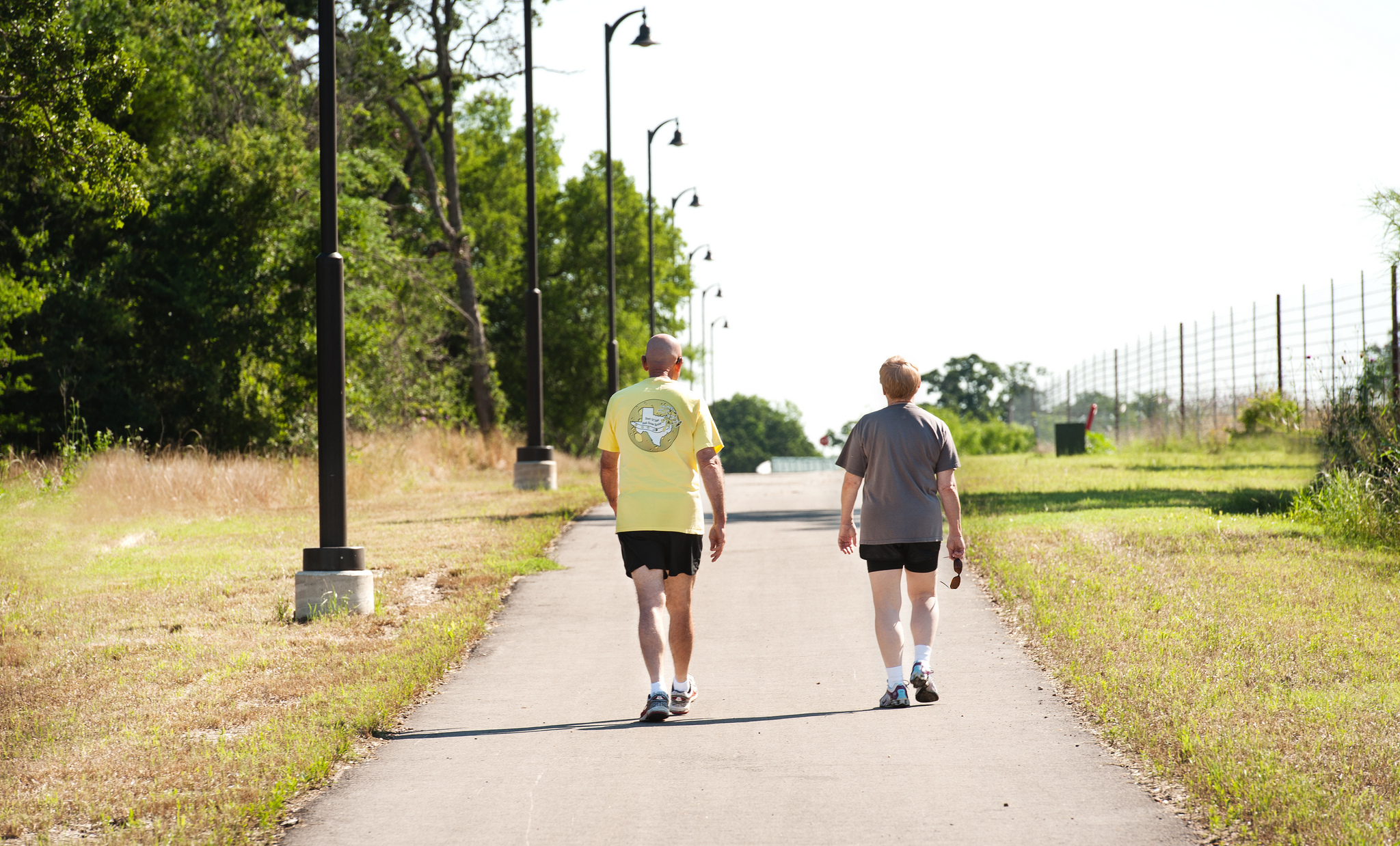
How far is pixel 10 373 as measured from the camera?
22.6 meters

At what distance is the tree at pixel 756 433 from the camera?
13650 cm

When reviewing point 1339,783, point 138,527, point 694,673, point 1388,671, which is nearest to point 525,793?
point 694,673

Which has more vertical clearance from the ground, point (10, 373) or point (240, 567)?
point (10, 373)

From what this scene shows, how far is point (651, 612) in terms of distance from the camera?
6.81 meters

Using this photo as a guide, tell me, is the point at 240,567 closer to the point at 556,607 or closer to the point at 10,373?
the point at 556,607

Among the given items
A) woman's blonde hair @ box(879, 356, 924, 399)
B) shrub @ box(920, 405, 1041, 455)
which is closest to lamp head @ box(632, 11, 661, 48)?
woman's blonde hair @ box(879, 356, 924, 399)

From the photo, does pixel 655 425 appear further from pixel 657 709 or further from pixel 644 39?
pixel 644 39

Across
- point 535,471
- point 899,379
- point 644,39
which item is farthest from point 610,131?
point 899,379

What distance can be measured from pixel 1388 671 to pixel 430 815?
520 centimetres

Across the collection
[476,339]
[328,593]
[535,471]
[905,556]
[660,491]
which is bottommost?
[328,593]

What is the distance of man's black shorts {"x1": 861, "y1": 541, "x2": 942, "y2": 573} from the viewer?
702 centimetres

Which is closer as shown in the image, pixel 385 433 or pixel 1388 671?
pixel 1388 671

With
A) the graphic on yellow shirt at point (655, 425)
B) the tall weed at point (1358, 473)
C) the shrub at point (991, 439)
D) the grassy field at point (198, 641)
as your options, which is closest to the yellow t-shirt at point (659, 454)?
the graphic on yellow shirt at point (655, 425)

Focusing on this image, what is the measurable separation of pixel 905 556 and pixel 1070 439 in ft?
101
